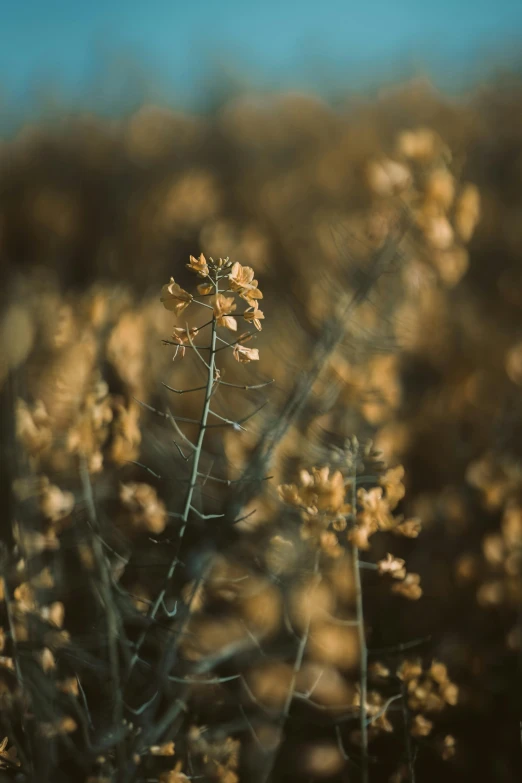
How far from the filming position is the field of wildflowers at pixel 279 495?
80 centimetres

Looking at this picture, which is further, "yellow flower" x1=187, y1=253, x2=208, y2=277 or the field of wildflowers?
the field of wildflowers

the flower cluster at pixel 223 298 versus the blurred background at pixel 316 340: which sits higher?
the flower cluster at pixel 223 298

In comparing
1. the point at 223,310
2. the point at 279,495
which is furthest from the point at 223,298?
the point at 279,495

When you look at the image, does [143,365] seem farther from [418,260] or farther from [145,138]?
[145,138]

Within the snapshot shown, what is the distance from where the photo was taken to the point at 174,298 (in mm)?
716

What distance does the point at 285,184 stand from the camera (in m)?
3.00

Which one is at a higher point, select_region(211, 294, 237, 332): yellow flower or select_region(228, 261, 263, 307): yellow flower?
select_region(228, 261, 263, 307): yellow flower

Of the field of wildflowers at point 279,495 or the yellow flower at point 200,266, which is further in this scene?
the field of wildflowers at point 279,495

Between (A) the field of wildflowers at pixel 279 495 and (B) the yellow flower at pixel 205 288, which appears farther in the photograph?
(A) the field of wildflowers at pixel 279 495

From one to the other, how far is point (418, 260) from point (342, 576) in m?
0.67

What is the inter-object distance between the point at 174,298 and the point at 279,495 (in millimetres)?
339

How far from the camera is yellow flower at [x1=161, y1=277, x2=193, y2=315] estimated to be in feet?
2.31

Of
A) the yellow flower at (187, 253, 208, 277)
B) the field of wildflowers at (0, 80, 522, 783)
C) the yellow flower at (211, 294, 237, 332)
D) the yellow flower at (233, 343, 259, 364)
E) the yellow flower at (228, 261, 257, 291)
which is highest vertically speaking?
the yellow flower at (187, 253, 208, 277)

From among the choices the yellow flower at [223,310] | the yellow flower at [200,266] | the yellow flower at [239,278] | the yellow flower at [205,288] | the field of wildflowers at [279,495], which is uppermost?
the yellow flower at [200,266]
